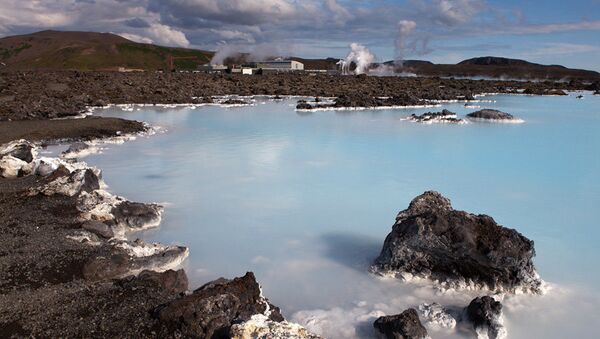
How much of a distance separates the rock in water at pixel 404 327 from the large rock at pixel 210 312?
0.76 metres

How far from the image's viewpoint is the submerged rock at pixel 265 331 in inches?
114

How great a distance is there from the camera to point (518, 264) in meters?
4.34

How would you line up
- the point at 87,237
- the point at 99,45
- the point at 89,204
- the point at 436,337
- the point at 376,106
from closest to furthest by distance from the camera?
the point at 436,337 < the point at 87,237 < the point at 89,204 < the point at 376,106 < the point at 99,45

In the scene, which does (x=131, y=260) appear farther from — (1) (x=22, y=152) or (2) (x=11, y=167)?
(1) (x=22, y=152)

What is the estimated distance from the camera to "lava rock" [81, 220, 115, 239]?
17.5ft

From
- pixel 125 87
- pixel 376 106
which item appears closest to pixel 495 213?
pixel 376 106

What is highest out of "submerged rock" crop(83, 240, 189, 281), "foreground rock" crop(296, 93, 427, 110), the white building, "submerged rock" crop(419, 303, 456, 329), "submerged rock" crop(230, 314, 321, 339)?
the white building

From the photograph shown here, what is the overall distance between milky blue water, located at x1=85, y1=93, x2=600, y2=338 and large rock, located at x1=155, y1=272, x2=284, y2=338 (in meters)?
0.56

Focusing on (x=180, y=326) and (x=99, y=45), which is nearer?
(x=180, y=326)

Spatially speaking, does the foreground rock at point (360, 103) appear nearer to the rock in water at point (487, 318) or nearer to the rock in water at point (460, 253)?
the rock in water at point (460, 253)

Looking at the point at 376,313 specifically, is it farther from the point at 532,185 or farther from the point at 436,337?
the point at 532,185

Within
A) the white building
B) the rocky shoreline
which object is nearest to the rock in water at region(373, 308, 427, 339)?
the rocky shoreline

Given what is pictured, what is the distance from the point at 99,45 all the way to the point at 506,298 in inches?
4489

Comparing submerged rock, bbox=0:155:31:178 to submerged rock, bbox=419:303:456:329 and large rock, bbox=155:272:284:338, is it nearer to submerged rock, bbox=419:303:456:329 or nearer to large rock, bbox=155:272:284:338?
large rock, bbox=155:272:284:338
